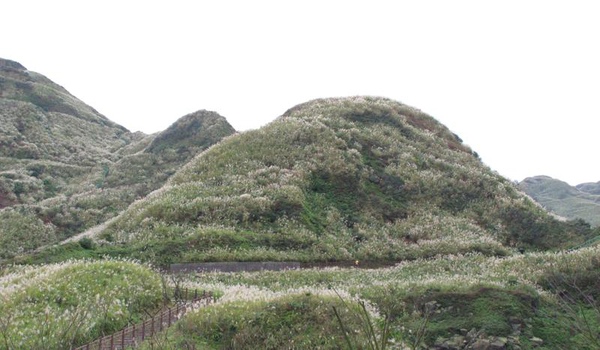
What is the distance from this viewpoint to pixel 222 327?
Result: 36.8ft

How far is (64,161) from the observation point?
214ft

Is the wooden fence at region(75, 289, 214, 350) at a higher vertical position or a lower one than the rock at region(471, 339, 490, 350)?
lower

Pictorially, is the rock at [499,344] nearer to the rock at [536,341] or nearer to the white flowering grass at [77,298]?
the rock at [536,341]

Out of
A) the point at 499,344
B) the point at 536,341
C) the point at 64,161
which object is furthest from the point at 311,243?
the point at 64,161

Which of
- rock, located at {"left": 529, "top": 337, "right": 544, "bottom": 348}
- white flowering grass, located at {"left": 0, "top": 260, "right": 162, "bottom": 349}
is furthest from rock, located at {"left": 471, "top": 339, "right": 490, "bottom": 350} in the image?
white flowering grass, located at {"left": 0, "top": 260, "right": 162, "bottom": 349}

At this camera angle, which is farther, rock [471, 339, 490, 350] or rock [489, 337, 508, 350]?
rock [489, 337, 508, 350]

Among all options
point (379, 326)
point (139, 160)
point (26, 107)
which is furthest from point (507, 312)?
point (26, 107)

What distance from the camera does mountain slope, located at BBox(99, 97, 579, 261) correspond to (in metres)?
26.1

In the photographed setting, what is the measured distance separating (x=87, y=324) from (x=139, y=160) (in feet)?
173

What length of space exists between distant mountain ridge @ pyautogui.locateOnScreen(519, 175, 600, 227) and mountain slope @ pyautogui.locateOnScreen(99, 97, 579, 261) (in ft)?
185

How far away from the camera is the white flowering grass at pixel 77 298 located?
10422 millimetres

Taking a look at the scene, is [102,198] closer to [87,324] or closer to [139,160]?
[139,160]

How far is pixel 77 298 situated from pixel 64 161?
59015mm

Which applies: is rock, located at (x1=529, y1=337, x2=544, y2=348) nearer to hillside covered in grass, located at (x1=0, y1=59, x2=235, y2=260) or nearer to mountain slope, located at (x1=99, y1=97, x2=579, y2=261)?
mountain slope, located at (x1=99, y1=97, x2=579, y2=261)
